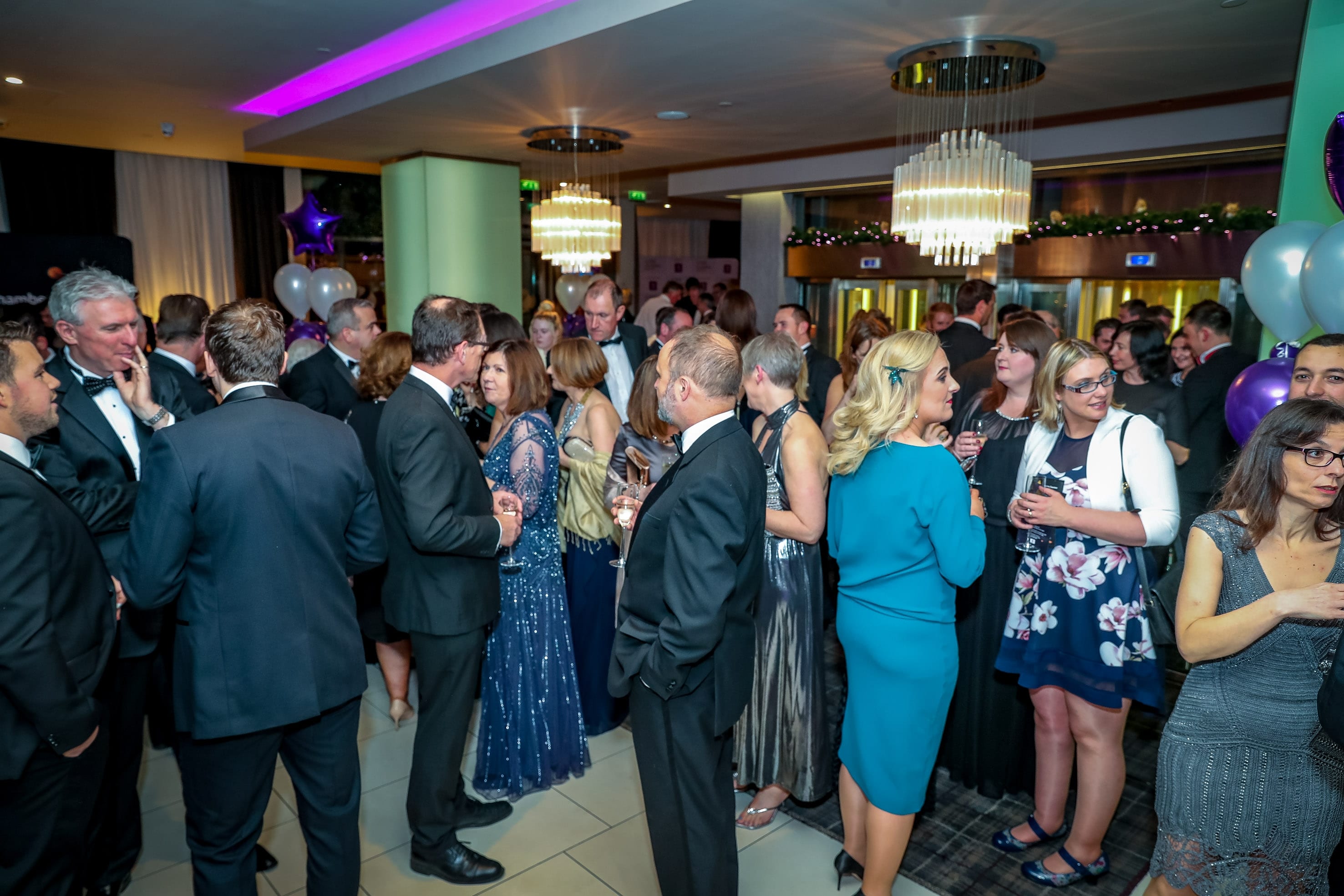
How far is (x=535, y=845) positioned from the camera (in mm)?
2965

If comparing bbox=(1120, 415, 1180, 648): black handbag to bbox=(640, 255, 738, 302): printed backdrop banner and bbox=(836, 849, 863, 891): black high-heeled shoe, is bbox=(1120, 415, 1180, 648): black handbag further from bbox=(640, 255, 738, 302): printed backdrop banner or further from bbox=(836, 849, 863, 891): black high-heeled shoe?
bbox=(640, 255, 738, 302): printed backdrop banner

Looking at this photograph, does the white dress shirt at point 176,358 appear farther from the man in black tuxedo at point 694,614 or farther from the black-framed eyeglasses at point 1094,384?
the black-framed eyeglasses at point 1094,384

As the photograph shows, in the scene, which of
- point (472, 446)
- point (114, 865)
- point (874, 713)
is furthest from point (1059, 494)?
point (114, 865)

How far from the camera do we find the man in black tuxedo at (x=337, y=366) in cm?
459

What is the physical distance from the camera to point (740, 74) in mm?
5297

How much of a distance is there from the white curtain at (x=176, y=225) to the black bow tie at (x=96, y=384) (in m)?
9.07

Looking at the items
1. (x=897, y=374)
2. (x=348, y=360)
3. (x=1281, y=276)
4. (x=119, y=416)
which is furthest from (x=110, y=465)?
(x=1281, y=276)

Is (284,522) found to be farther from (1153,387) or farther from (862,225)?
(862,225)

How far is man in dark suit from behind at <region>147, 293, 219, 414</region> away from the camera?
347 cm


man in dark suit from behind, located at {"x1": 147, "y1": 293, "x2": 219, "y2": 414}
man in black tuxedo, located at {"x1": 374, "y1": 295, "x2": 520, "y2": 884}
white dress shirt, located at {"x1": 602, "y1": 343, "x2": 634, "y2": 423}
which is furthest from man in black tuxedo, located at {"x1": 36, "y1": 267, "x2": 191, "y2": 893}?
white dress shirt, located at {"x1": 602, "y1": 343, "x2": 634, "y2": 423}

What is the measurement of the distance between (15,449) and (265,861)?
163 cm

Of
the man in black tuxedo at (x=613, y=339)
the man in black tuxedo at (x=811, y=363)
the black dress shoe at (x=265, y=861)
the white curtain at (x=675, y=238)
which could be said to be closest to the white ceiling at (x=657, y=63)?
the man in black tuxedo at (x=613, y=339)

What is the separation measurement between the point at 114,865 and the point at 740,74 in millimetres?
5052

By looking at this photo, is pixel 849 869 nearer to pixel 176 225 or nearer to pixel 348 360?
pixel 348 360
